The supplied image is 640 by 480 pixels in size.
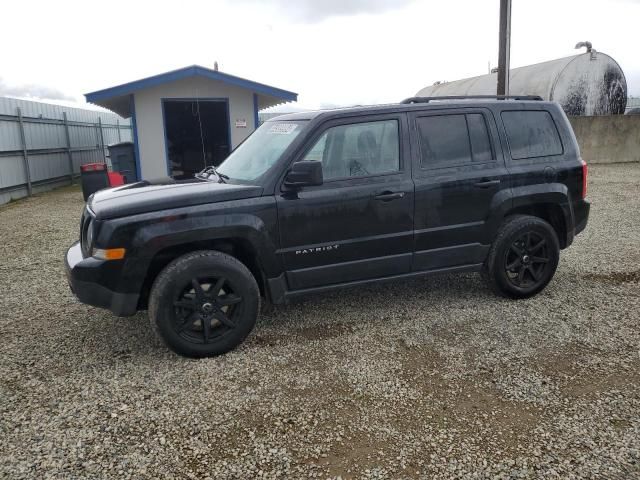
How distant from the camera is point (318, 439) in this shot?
289cm

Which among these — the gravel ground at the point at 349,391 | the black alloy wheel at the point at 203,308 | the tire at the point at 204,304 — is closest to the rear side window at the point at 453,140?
the gravel ground at the point at 349,391

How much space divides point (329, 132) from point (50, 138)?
15419mm

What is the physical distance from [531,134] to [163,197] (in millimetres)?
3529

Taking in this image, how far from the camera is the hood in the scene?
12.2 feet

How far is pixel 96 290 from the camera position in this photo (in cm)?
369

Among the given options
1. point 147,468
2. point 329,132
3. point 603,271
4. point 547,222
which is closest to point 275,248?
point 329,132

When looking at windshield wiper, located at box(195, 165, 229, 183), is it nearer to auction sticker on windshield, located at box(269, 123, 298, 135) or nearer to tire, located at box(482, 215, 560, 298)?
auction sticker on windshield, located at box(269, 123, 298, 135)

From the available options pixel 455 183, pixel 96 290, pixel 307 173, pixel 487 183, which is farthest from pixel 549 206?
pixel 96 290

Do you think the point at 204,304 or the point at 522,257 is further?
the point at 522,257

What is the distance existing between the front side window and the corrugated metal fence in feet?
40.1

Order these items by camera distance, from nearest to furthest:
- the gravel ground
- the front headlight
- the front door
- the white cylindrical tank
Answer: the gravel ground, the front headlight, the front door, the white cylindrical tank

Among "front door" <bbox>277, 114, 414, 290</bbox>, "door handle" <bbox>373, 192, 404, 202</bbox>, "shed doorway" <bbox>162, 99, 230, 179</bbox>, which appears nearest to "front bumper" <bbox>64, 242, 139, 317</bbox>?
"front door" <bbox>277, 114, 414, 290</bbox>

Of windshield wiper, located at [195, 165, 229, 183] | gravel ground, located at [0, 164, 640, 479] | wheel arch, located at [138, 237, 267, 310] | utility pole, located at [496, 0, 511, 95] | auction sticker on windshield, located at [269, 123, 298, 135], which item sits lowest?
gravel ground, located at [0, 164, 640, 479]

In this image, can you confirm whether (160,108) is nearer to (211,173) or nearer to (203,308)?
(211,173)
